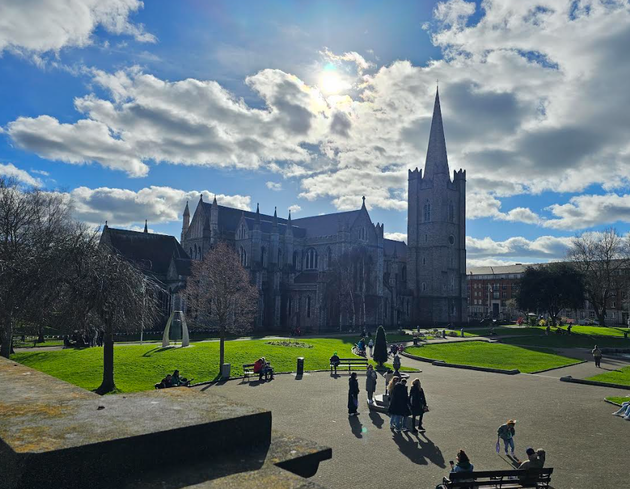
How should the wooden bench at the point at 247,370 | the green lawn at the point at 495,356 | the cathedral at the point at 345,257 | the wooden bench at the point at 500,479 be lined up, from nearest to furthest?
1. the wooden bench at the point at 500,479
2. the wooden bench at the point at 247,370
3. the green lawn at the point at 495,356
4. the cathedral at the point at 345,257

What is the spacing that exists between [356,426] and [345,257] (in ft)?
157

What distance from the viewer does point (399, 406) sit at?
14820 mm

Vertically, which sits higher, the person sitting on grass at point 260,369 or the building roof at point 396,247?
the building roof at point 396,247

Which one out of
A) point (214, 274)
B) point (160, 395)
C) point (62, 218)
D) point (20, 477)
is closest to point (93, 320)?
point (214, 274)

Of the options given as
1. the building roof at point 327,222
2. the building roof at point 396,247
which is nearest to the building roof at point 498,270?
the building roof at point 396,247

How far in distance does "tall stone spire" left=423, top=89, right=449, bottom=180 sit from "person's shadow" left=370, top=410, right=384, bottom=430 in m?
68.5

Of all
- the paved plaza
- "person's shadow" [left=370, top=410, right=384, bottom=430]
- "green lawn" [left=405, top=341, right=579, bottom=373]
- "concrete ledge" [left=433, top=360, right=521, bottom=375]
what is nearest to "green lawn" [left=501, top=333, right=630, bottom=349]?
"green lawn" [left=405, top=341, right=579, bottom=373]

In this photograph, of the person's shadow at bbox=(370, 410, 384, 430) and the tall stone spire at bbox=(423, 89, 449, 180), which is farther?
the tall stone spire at bbox=(423, 89, 449, 180)

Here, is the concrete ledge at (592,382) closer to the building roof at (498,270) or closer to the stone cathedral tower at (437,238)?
the stone cathedral tower at (437,238)

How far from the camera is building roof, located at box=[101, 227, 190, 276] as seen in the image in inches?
2292

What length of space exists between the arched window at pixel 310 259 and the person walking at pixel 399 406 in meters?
53.1

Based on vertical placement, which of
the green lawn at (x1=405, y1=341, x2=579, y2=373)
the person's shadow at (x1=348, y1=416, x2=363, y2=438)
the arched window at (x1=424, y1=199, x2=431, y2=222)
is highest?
the arched window at (x1=424, y1=199, x2=431, y2=222)

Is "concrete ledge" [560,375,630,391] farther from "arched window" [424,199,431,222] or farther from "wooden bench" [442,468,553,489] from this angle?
"arched window" [424,199,431,222]

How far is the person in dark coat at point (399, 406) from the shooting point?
14.8 metres
